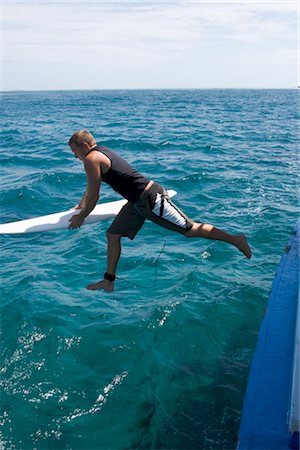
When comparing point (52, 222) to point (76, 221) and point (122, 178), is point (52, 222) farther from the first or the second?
point (122, 178)

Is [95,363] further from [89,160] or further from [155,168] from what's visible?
[155,168]

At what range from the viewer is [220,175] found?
15.6 meters

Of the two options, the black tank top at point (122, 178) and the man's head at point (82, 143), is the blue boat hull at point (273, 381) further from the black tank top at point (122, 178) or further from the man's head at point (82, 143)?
the man's head at point (82, 143)

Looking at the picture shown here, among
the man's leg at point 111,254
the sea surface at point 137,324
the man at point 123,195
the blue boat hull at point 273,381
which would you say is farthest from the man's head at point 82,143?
the blue boat hull at point 273,381

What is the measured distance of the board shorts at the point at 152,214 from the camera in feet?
18.4

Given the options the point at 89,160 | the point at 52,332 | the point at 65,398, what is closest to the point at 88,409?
the point at 65,398

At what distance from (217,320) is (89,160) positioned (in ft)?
11.1

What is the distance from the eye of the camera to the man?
5348mm

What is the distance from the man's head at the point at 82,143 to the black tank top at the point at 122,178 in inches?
4.8

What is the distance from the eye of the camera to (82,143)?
17.6 feet

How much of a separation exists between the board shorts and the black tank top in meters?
0.11

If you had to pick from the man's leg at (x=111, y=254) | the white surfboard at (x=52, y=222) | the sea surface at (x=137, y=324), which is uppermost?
the white surfboard at (x=52, y=222)

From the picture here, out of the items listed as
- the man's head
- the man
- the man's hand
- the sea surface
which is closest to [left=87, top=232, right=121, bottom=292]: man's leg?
the man

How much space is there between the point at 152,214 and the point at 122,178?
67cm
